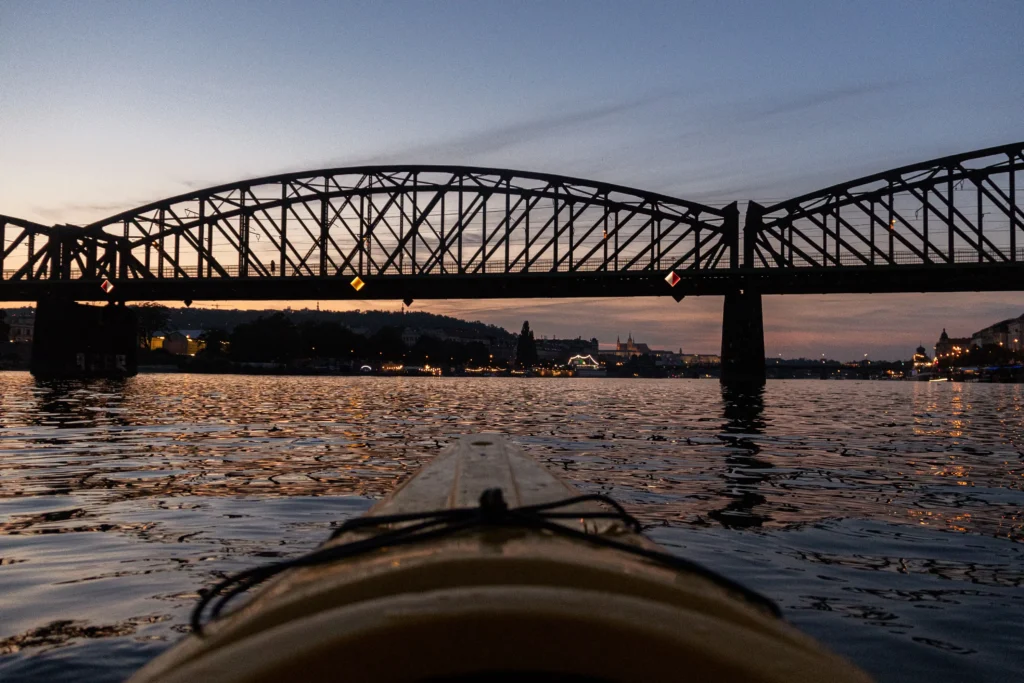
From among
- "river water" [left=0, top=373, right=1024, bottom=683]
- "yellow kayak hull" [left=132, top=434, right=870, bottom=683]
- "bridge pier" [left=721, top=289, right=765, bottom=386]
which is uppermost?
"bridge pier" [left=721, top=289, right=765, bottom=386]

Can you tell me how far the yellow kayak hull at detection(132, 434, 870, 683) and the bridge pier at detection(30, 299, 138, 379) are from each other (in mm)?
100082

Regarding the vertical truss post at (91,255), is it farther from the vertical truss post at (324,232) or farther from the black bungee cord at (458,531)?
the black bungee cord at (458,531)

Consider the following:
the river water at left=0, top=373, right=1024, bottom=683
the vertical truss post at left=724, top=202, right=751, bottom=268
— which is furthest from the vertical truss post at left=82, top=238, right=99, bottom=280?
the river water at left=0, top=373, right=1024, bottom=683

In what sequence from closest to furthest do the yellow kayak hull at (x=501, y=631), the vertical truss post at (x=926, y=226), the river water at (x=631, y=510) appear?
the yellow kayak hull at (x=501, y=631) → the river water at (x=631, y=510) → the vertical truss post at (x=926, y=226)

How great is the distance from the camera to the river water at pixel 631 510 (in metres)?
5.39

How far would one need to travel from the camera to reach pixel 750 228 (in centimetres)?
9744

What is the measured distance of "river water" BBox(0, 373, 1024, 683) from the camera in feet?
17.7

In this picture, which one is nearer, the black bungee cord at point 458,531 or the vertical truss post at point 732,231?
the black bungee cord at point 458,531

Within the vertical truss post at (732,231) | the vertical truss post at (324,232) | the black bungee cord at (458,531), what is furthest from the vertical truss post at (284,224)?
the black bungee cord at (458,531)

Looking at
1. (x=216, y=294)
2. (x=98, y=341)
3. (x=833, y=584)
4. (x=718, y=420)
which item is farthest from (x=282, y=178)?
(x=833, y=584)

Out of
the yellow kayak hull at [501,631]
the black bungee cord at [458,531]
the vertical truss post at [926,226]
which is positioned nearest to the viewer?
the yellow kayak hull at [501,631]

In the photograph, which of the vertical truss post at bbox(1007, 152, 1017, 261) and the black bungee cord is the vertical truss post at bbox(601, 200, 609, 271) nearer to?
the vertical truss post at bbox(1007, 152, 1017, 261)

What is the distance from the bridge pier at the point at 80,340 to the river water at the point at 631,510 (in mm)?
79284

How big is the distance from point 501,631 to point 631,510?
8.00m
